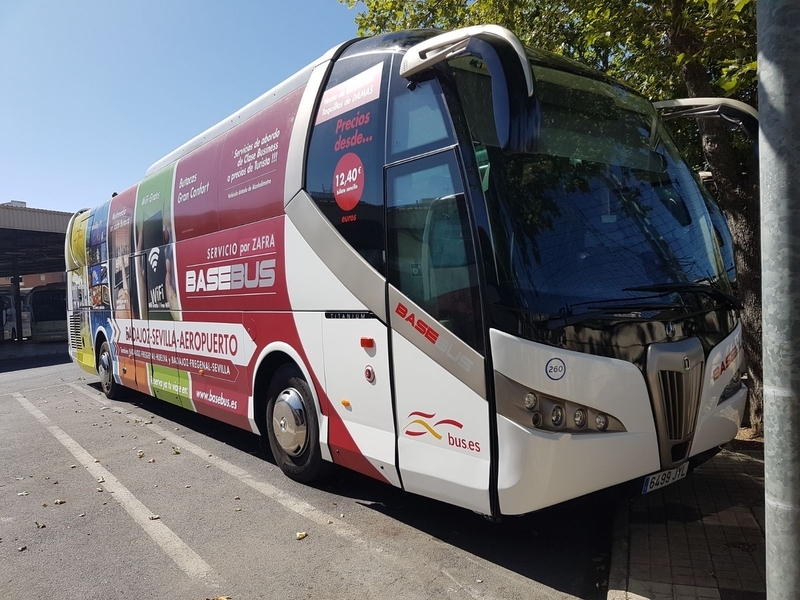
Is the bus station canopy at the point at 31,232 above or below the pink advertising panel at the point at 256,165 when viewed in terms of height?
above

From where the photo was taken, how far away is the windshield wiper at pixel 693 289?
12.6 ft

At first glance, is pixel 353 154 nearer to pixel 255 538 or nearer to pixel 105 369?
pixel 255 538

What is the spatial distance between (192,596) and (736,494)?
4.01m

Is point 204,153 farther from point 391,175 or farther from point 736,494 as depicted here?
point 736,494

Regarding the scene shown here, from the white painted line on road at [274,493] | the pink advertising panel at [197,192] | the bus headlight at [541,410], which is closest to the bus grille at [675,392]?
the bus headlight at [541,410]

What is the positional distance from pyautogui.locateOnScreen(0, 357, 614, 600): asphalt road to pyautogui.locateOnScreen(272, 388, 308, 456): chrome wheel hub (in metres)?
0.42

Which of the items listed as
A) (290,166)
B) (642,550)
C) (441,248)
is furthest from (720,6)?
(642,550)

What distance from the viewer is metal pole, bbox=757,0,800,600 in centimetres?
228

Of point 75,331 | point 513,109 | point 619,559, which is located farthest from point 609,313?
point 75,331

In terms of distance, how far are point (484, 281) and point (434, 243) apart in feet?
1.72

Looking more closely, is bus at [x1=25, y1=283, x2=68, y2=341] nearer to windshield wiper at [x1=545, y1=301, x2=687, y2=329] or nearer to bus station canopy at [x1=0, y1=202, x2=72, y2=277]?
bus station canopy at [x1=0, y1=202, x2=72, y2=277]

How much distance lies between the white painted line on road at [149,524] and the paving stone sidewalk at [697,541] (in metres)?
2.63

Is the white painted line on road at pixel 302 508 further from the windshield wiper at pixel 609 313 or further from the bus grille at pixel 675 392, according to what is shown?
the windshield wiper at pixel 609 313

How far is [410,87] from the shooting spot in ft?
13.6
